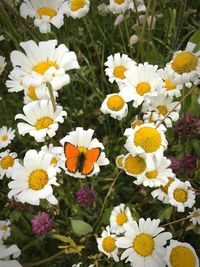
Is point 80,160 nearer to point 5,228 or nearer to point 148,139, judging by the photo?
point 148,139

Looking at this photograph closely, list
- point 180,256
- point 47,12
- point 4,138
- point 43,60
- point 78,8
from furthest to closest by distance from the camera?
point 4,138, point 78,8, point 47,12, point 43,60, point 180,256

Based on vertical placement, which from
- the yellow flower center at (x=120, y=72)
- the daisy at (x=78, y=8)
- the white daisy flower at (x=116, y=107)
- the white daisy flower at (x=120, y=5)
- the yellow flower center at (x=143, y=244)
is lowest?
the yellow flower center at (x=143, y=244)

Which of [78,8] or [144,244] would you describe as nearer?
[144,244]

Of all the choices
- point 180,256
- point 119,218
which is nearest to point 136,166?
point 119,218

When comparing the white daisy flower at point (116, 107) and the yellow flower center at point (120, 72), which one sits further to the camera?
the yellow flower center at point (120, 72)

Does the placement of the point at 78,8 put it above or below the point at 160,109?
above

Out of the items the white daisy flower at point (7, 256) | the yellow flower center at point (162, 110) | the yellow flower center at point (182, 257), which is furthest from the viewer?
the yellow flower center at point (162, 110)

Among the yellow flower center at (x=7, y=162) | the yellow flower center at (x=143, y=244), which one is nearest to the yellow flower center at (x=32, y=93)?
the yellow flower center at (x=7, y=162)

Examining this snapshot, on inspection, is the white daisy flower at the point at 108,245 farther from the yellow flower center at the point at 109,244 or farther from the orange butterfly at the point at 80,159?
the orange butterfly at the point at 80,159
